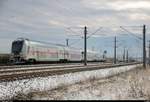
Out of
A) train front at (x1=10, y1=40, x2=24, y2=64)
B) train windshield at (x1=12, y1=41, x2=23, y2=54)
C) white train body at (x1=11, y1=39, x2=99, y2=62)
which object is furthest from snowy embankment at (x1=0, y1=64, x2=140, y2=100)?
train windshield at (x1=12, y1=41, x2=23, y2=54)

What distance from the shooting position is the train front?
49.8 m

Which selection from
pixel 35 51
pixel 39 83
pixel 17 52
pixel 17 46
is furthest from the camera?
pixel 35 51

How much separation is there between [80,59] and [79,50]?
1.87m

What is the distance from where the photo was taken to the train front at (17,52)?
49809 mm

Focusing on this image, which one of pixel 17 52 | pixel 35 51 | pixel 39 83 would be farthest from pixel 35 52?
pixel 39 83

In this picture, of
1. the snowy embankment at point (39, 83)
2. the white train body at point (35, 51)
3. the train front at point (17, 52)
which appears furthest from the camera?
the train front at point (17, 52)

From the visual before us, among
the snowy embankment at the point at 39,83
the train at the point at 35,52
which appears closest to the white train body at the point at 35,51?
the train at the point at 35,52

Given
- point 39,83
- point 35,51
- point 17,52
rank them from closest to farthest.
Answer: point 39,83 → point 17,52 → point 35,51

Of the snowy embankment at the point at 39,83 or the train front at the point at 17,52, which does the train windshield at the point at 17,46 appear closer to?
the train front at the point at 17,52

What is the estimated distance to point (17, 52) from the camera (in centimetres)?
5034

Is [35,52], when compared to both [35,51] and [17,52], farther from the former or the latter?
[17,52]

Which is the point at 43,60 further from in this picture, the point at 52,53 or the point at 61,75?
the point at 61,75

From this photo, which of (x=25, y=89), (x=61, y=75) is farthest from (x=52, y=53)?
(x=25, y=89)

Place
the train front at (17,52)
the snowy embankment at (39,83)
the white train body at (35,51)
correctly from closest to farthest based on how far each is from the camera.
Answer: the snowy embankment at (39,83), the white train body at (35,51), the train front at (17,52)
